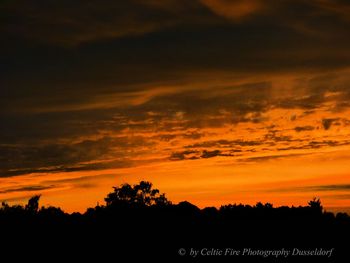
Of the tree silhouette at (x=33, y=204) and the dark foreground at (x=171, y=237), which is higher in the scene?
the tree silhouette at (x=33, y=204)

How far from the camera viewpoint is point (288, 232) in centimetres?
6700

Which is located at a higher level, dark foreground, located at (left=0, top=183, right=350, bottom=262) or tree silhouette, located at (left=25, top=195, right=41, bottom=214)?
tree silhouette, located at (left=25, top=195, right=41, bottom=214)

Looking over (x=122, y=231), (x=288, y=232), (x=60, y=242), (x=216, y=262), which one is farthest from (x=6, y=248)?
(x=288, y=232)

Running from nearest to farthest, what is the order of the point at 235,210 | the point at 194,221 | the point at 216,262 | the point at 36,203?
the point at 216,262, the point at 194,221, the point at 235,210, the point at 36,203

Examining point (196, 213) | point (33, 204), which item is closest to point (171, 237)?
point (196, 213)

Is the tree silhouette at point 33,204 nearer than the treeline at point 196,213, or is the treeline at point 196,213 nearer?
the treeline at point 196,213

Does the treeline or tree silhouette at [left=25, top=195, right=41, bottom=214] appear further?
tree silhouette at [left=25, top=195, right=41, bottom=214]

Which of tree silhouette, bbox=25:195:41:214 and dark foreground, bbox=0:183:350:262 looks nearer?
dark foreground, bbox=0:183:350:262

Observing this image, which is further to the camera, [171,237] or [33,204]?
[33,204]

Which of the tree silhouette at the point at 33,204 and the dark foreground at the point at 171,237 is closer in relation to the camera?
the dark foreground at the point at 171,237

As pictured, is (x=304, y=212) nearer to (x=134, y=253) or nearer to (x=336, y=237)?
(x=336, y=237)

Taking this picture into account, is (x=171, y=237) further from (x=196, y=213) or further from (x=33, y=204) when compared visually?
(x=33, y=204)

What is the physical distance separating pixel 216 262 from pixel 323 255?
31.9ft

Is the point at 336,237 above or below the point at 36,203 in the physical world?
below
